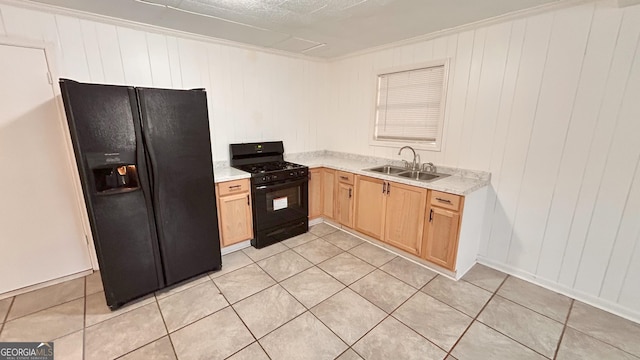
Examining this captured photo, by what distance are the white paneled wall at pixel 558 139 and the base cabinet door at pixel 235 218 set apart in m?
2.37

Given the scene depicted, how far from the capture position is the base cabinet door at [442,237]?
243 centimetres

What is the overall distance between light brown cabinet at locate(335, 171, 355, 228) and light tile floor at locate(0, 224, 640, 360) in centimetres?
91

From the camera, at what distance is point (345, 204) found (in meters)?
3.47

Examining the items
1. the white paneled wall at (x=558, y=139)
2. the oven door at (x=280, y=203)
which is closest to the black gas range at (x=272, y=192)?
the oven door at (x=280, y=203)

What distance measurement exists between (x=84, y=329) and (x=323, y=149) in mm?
3478

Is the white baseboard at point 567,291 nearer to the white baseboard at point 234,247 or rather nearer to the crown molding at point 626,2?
the crown molding at point 626,2

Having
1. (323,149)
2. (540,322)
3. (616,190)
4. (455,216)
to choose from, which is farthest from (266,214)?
(616,190)

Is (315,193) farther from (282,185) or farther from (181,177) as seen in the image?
(181,177)

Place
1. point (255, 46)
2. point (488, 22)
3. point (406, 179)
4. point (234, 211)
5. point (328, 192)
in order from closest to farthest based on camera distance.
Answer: point (488, 22)
point (406, 179)
point (234, 211)
point (255, 46)
point (328, 192)

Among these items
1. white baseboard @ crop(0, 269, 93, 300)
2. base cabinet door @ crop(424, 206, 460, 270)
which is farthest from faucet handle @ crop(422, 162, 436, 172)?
white baseboard @ crop(0, 269, 93, 300)

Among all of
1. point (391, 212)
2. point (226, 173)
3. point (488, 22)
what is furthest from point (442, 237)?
point (226, 173)

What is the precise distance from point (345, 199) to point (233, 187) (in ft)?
4.77

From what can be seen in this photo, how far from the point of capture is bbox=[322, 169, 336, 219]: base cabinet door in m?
3.59

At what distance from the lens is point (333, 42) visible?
3154 mm
